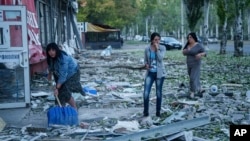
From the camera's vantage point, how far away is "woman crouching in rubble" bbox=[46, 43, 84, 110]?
854cm

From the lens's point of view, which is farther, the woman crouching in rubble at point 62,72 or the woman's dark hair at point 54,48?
the woman crouching in rubble at point 62,72

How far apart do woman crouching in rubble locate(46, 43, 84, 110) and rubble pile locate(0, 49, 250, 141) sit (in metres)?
0.67

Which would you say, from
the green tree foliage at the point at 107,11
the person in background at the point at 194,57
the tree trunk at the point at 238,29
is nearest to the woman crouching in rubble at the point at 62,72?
the person in background at the point at 194,57

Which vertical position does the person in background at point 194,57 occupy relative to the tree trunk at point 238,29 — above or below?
below

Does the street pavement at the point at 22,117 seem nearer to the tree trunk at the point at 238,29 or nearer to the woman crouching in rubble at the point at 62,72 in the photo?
the woman crouching in rubble at the point at 62,72

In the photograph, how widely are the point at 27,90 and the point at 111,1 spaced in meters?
48.3

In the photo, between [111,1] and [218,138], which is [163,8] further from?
[218,138]

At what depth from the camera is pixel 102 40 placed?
5284cm

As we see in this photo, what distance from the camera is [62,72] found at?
28.5 ft

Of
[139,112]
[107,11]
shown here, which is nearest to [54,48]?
[139,112]

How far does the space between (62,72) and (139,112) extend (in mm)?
2234

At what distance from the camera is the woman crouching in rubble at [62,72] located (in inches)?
336

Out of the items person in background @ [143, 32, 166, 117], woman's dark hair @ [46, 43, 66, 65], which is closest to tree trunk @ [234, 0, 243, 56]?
person in background @ [143, 32, 166, 117]

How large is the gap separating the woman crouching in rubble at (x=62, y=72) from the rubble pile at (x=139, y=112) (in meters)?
0.67
